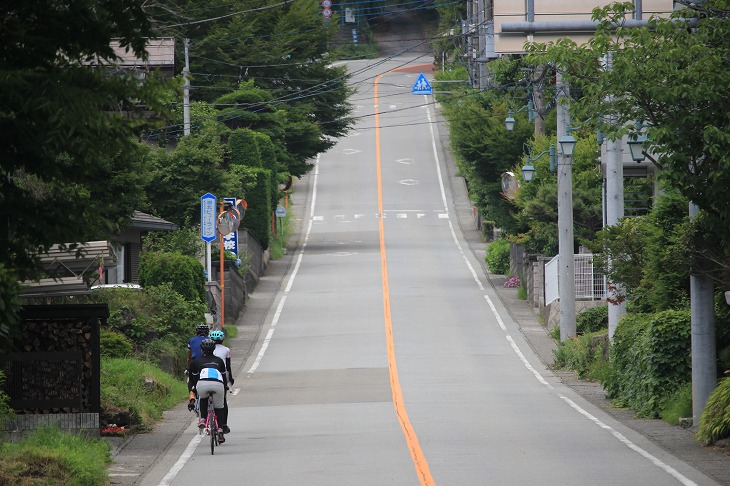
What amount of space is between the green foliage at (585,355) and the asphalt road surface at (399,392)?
28.4 inches

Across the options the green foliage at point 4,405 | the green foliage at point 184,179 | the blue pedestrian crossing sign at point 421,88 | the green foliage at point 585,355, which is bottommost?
the green foliage at point 585,355

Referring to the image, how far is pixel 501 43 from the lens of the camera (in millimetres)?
23594

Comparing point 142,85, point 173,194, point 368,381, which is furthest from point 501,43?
point 173,194

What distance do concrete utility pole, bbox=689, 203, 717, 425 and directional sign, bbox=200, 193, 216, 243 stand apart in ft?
63.3

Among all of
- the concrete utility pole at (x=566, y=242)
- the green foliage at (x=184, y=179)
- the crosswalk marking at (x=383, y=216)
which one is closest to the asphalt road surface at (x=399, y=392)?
the crosswalk marking at (x=383, y=216)

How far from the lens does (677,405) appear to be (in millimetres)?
21422

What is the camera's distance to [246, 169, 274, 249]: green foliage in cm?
5516

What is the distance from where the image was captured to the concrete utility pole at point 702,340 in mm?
19828

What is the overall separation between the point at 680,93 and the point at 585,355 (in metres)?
15.6

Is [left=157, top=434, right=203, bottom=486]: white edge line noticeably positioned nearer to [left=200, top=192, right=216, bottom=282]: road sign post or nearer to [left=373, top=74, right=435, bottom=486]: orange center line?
[left=373, top=74, right=435, bottom=486]: orange center line

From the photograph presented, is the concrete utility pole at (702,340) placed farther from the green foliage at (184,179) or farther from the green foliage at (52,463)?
the green foliage at (184,179)

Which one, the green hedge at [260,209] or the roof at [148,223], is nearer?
the roof at [148,223]

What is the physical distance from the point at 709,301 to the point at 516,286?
29.4 meters

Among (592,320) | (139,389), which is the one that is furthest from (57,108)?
(592,320)
